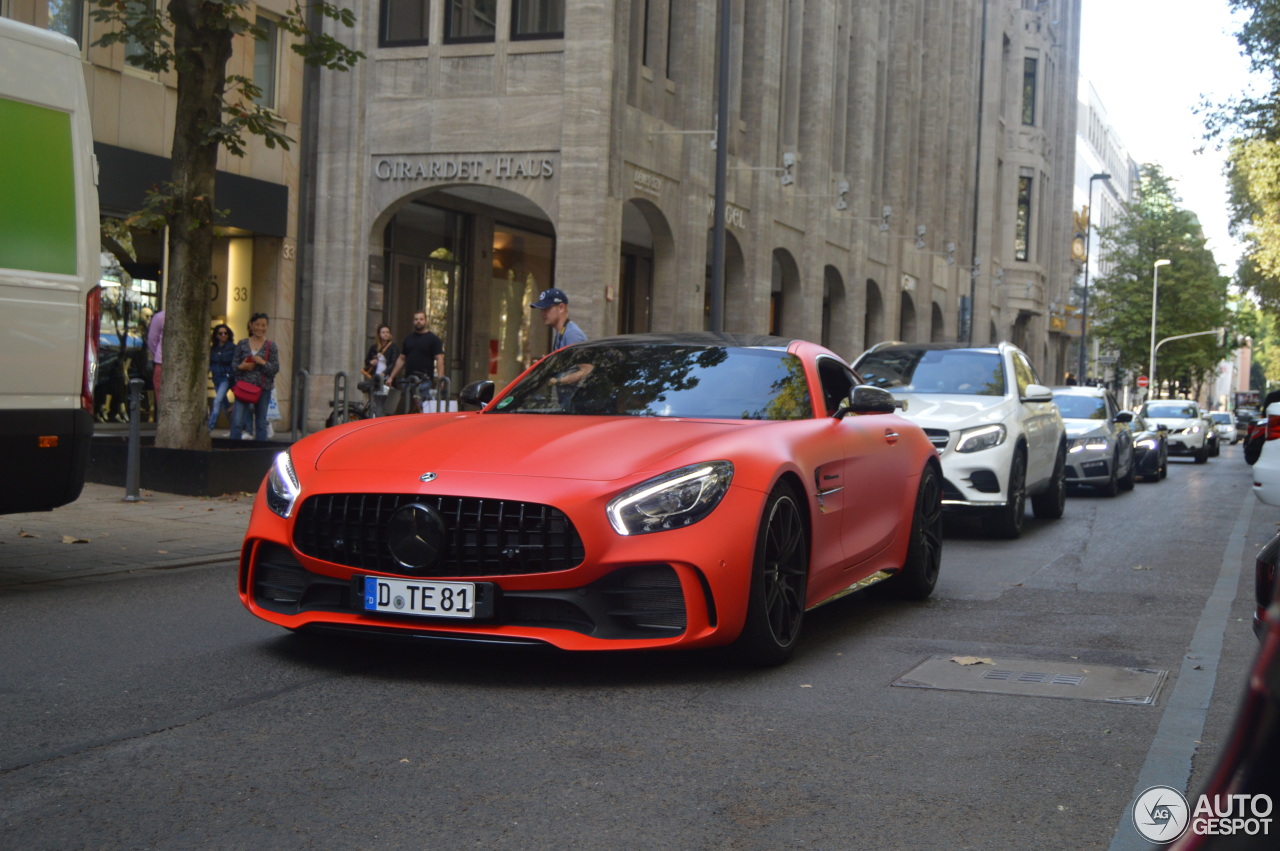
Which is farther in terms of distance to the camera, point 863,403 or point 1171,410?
point 1171,410

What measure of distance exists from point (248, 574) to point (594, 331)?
1682 cm

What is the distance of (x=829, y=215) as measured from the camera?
3566cm

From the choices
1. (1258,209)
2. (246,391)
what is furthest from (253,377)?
(1258,209)

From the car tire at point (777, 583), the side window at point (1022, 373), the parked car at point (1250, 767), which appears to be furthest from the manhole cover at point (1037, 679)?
the side window at point (1022, 373)

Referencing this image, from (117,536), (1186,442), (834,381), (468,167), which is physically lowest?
(117,536)

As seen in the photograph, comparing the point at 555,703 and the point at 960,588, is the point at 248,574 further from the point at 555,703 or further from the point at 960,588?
the point at 960,588

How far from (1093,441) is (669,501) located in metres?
14.7

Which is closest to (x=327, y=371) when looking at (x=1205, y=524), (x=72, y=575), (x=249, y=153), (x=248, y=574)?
(x=249, y=153)

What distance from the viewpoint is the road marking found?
3.85 m

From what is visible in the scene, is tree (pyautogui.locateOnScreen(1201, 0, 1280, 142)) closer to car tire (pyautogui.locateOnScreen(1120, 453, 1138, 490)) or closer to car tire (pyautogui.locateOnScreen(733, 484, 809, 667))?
car tire (pyautogui.locateOnScreen(1120, 453, 1138, 490))

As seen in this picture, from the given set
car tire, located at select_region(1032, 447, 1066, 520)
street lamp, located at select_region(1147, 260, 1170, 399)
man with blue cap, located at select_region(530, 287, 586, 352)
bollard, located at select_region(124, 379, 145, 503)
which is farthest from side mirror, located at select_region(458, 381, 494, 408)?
street lamp, located at select_region(1147, 260, 1170, 399)

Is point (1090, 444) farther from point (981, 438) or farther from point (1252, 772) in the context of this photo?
point (1252, 772)

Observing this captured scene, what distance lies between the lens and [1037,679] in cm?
577

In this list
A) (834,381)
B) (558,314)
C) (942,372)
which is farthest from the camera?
(942,372)
